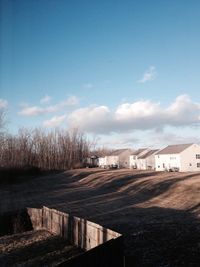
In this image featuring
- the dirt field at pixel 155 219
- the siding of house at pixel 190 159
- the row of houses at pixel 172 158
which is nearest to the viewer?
the dirt field at pixel 155 219

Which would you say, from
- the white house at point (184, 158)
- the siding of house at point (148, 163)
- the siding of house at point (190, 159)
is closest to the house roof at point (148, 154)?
the siding of house at point (148, 163)

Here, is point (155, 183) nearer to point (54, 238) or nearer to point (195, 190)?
point (195, 190)

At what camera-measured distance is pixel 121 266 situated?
333 inches

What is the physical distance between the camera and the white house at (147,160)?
300 feet

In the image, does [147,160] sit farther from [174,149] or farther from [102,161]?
[102,161]

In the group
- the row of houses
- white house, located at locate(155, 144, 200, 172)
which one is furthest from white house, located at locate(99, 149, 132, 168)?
white house, located at locate(155, 144, 200, 172)

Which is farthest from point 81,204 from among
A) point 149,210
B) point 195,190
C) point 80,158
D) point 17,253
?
point 80,158

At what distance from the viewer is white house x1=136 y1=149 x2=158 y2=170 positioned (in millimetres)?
91463

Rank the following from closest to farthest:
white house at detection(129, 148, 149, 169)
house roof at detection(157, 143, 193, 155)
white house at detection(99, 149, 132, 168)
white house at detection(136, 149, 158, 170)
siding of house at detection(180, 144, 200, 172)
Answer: siding of house at detection(180, 144, 200, 172) < house roof at detection(157, 143, 193, 155) < white house at detection(136, 149, 158, 170) < white house at detection(129, 148, 149, 169) < white house at detection(99, 149, 132, 168)

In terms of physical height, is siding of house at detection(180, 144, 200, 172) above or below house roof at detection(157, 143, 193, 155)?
below

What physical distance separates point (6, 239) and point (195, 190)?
14777 mm

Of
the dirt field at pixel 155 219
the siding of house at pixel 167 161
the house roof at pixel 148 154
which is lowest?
the dirt field at pixel 155 219

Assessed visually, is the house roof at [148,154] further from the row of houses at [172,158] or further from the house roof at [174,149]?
the house roof at [174,149]

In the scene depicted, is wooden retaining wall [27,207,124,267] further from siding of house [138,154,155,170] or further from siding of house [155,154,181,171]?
siding of house [138,154,155,170]
